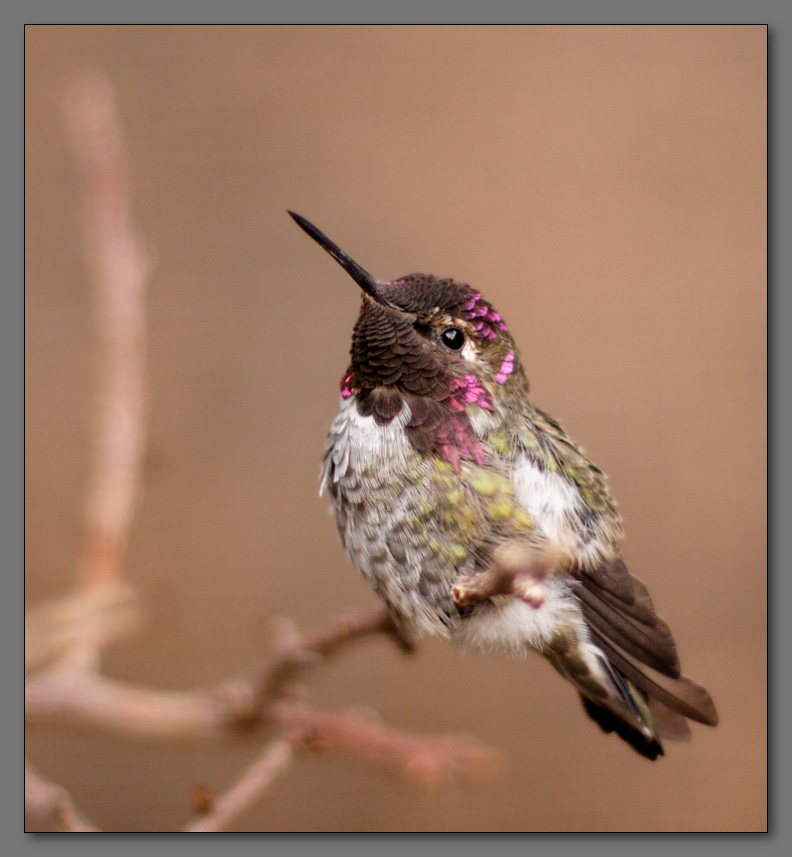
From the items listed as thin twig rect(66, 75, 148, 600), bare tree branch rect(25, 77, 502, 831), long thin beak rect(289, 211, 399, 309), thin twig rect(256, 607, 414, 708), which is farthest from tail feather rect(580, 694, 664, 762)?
thin twig rect(66, 75, 148, 600)

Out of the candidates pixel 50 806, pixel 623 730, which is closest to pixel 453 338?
pixel 623 730

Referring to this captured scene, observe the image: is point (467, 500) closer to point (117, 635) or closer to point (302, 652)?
point (302, 652)

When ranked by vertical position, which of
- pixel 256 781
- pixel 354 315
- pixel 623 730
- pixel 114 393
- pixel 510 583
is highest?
pixel 354 315

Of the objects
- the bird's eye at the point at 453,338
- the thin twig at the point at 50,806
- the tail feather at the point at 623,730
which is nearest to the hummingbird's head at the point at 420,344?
the bird's eye at the point at 453,338

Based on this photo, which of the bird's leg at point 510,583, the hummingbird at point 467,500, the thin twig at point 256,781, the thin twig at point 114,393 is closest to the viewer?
the bird's leg at point 510,583

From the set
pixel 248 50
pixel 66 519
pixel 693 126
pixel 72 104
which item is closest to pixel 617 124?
pixel 693 126

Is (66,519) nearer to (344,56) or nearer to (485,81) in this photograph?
(344,56)

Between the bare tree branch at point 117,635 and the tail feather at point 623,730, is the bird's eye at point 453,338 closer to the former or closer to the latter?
the bare tree branch at point 117,635
